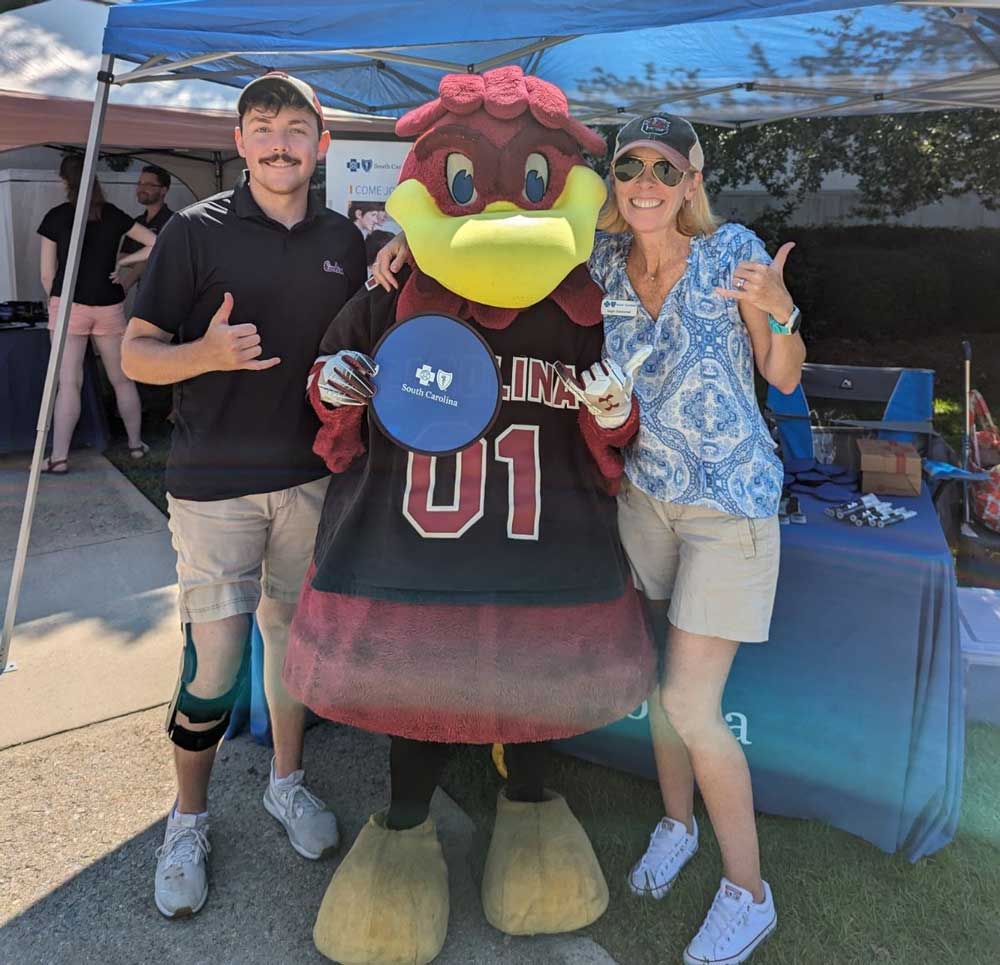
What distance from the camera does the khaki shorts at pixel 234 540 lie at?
2.27 meters

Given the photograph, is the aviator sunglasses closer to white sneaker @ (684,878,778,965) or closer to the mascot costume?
the mascot costume

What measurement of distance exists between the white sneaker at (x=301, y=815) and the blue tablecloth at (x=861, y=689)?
117 centimetres

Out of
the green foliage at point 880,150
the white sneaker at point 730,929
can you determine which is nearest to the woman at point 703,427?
the white sneaker at point 730,929

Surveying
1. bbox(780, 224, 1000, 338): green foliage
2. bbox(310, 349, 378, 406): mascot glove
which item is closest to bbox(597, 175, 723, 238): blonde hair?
bbox(310, 349, 378, 406): mascot glove

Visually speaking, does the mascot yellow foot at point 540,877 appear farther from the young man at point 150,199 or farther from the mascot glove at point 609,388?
the young man at point 150,199

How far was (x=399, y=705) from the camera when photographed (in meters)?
1.97

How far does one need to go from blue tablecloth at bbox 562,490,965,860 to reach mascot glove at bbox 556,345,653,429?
2.82 feet

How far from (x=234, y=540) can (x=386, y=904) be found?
932 mm

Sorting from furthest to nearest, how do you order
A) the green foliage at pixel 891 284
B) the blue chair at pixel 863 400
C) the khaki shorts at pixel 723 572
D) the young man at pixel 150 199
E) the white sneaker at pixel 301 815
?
the green foliage at pixel 891 284 → the young man at pixel 150 199 → the blue chair at pixel 863 400 → the white sneaker at pixel 301 815 → the khaki shorts at pixel 723 572

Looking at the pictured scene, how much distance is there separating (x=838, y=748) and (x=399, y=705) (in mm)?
1299

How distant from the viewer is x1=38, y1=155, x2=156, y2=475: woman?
6.08 meters

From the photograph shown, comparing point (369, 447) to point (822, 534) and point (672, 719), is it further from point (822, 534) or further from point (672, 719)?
point (822, 534)

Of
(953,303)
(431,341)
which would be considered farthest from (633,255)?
(953,303)

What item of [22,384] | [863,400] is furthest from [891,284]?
[22,384]
